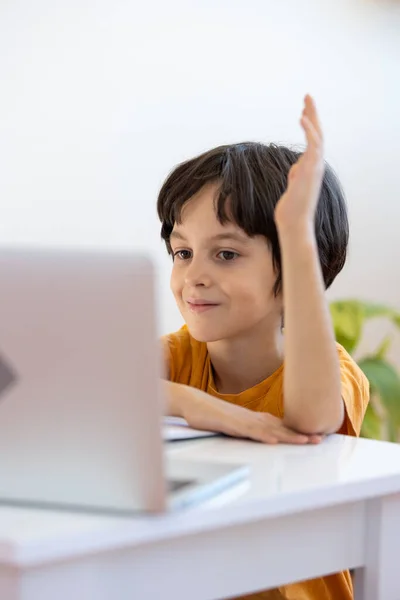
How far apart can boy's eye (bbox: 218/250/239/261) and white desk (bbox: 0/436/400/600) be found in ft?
1.32

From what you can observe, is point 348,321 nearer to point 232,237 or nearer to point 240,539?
point 232,237

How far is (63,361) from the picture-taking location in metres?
0.73

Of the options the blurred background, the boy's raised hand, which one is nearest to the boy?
the boy's raised hand

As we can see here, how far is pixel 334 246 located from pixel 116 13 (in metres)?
1.28

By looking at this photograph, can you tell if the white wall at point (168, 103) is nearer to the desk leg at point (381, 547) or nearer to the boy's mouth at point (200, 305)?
the boy's mouth at point (200, 305)

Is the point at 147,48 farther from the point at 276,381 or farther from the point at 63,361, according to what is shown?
the point at 63,361

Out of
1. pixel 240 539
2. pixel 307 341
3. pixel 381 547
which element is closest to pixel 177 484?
pixel 240 539

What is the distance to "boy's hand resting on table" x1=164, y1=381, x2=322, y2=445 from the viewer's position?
111 centimetres

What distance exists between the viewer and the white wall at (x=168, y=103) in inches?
94.7

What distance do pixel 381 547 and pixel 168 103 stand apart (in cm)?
190

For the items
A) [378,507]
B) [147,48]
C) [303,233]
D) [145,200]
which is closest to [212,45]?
[147,48]

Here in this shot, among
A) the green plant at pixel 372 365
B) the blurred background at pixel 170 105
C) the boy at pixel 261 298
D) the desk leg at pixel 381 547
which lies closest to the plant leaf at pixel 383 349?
the green plant at pixel 372 365

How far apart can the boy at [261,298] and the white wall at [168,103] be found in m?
0.93

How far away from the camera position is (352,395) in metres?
1.31
